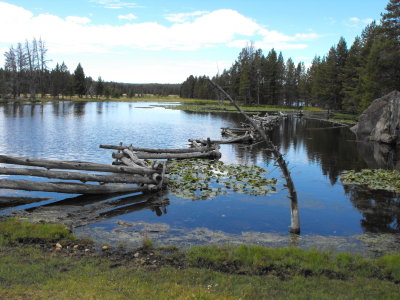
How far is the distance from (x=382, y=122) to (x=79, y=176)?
3465cm

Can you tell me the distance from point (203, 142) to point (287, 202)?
1664 cm

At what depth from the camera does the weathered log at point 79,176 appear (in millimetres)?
14219

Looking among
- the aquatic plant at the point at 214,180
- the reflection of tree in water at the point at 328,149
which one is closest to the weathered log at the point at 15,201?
the aquatic plant at the point at 214,180

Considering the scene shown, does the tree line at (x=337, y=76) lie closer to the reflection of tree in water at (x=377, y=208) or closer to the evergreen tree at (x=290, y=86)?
the evergreen tree at (x=290, y=86)

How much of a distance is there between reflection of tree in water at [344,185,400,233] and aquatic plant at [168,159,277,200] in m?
4.04

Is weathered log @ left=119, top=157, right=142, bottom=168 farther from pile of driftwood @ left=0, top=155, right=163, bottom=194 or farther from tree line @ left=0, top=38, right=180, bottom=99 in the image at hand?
tree line @ left=0, top=38, right=180, bottom=99

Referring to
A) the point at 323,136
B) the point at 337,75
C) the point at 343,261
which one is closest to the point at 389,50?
the point at 323,136

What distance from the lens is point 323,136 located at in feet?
148

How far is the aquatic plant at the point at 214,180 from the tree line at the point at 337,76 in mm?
5533

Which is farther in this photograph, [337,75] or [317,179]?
[337,75]

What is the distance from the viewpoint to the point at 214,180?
19875mm

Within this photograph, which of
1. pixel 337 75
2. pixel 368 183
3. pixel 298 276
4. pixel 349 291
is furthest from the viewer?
pixel 337 75

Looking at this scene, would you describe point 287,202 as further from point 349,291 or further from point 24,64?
point 24,64

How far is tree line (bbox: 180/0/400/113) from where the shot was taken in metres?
52.5
